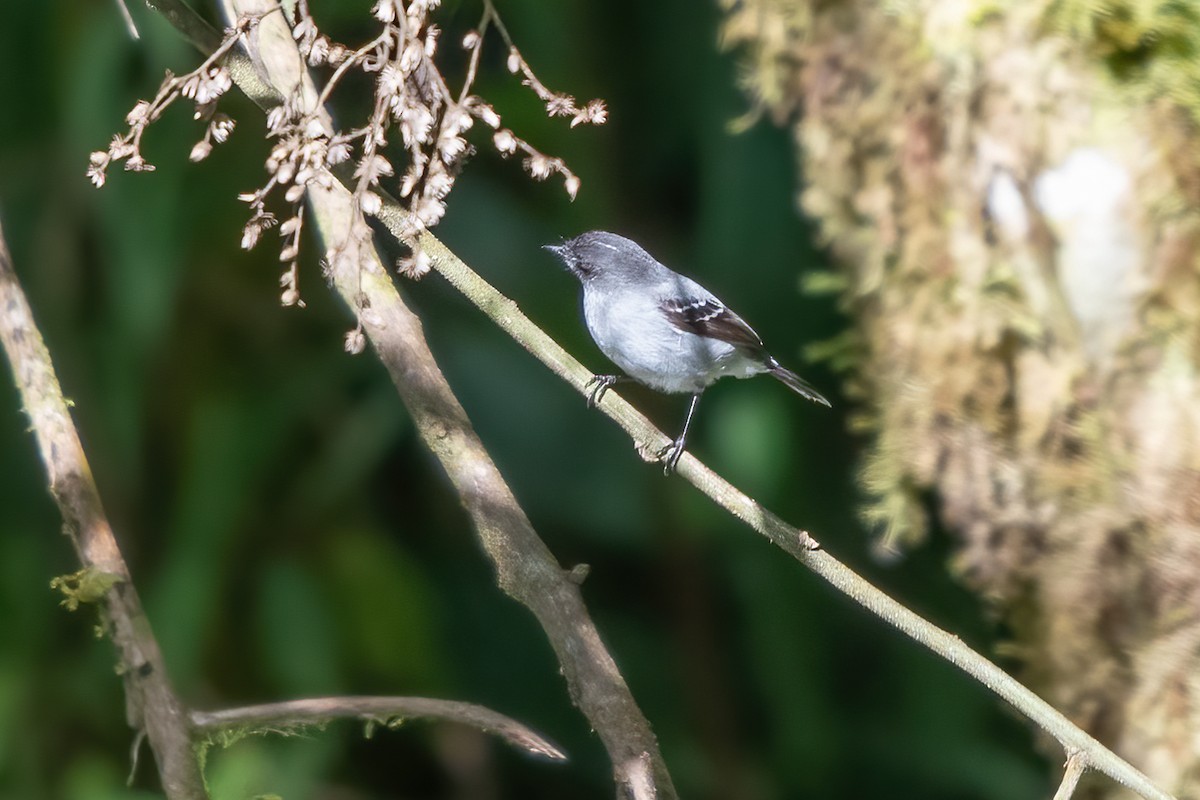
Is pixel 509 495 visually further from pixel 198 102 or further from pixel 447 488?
pixel 447 488

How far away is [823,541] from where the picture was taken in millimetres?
3168

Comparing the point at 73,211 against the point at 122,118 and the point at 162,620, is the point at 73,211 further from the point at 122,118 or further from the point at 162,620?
the point at 162,620

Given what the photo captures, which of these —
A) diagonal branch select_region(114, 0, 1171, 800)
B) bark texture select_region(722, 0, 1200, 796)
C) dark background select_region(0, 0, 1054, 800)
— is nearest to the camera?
diagonal branch select_region(114, 0, 1171, 800)

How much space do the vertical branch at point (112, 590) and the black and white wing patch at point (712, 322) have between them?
4.02ft

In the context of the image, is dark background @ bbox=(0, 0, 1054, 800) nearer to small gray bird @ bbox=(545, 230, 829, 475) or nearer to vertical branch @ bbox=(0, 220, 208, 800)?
small gray bird @ bbox=(545, 230, 829, 475)

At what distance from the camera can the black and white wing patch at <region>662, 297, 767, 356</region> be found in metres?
2.21

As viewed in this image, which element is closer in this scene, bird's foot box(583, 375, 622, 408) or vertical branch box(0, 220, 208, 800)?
vertical branch box(0, 220, 208, 800)

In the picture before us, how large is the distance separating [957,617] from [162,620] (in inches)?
75.1

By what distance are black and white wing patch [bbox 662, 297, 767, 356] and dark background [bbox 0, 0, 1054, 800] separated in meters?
0.71

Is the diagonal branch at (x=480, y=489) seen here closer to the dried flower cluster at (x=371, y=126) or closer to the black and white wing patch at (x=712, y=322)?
the dried flower cluster at (x=371, y=126)

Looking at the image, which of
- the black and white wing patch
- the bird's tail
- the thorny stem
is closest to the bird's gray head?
the black and white wing patch

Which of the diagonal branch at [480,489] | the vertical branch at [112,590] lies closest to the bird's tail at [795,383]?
the diagonal branch at [480,489]

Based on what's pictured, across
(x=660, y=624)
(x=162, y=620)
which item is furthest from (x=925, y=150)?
(x=162, y=620)

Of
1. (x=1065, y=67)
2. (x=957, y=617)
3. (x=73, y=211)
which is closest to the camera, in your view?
(x=1065, y=67)
